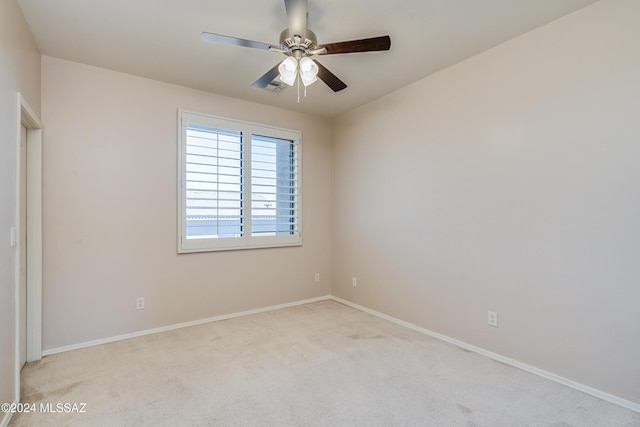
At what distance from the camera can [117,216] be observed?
3.19m

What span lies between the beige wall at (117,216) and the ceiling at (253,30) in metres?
0.31

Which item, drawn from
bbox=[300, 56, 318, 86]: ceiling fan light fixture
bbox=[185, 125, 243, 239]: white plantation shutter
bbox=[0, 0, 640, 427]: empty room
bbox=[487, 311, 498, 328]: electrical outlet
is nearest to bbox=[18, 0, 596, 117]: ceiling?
bbox=[0, 0, 640, 427]: empty room

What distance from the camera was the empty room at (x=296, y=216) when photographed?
6.81 feet

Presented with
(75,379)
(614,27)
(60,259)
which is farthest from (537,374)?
(60,259)

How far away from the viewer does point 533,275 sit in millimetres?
2520

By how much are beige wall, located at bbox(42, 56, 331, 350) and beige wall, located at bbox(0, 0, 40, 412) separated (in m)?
0.83

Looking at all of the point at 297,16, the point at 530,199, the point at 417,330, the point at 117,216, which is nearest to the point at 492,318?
the point at 417,330

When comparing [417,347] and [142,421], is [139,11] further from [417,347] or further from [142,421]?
[417,347]

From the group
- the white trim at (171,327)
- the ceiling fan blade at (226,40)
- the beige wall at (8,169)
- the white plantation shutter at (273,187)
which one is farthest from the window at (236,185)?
the ceiling fan blade at (226,40)

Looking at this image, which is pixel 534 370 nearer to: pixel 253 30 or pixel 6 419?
pixel 253 30

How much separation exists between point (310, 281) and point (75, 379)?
2.77 meters

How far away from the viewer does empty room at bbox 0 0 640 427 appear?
2.07 m

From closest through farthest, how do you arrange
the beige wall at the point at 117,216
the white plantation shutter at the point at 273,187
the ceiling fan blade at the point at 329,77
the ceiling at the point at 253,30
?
1. the ceiling at the point at 253,30
2. the ceiling fan blade at the point at 329,77
3. the beige wall at the point at 117,216
4. the white plantation shutter at the point at 273,187

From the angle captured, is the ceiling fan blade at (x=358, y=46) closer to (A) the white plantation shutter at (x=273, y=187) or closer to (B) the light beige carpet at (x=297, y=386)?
(A) the white plantation shutter at (x=273, y=187)
